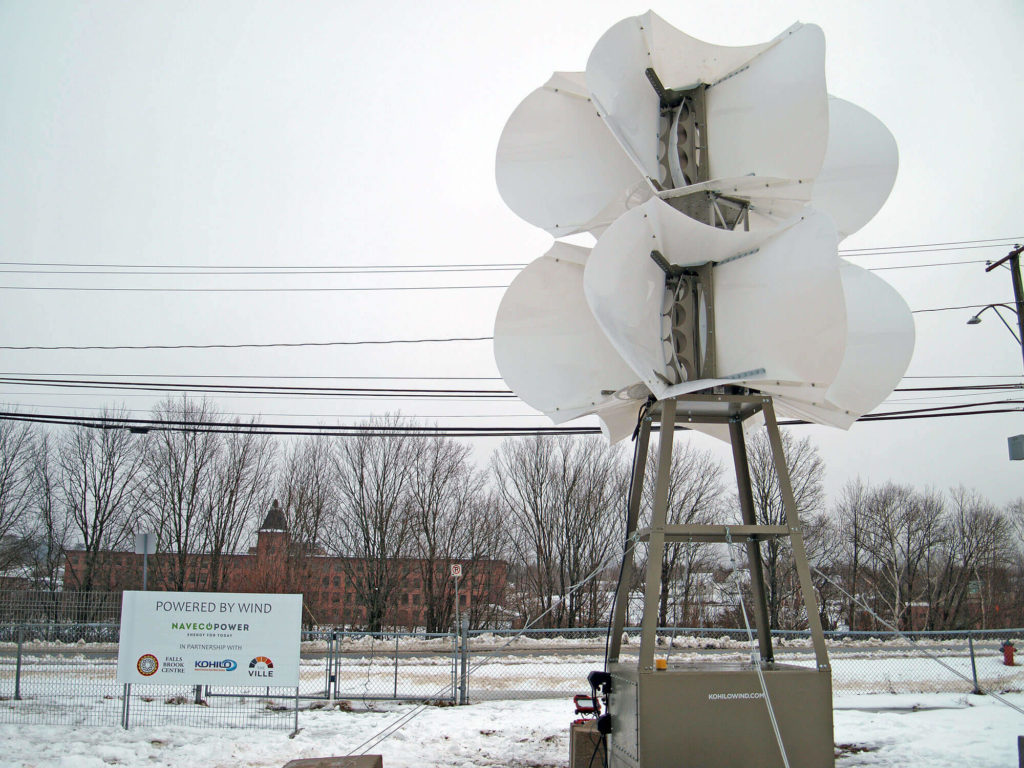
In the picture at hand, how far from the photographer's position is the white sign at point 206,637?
10.8m

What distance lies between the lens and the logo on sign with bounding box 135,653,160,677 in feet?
35.4

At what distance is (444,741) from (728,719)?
628 cm

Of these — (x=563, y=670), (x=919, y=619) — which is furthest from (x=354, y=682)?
(x=919, y=619)

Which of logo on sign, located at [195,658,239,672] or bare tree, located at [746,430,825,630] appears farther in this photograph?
bare tree, located at [746,430,825,630]

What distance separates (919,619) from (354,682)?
1331 inches

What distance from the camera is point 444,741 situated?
978cm

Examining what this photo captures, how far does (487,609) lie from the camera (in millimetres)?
38000

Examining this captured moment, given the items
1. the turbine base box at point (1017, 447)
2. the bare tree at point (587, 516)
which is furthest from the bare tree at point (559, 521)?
the turbine base box at point (1017, 447)

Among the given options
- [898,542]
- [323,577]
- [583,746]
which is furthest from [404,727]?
[898,542]

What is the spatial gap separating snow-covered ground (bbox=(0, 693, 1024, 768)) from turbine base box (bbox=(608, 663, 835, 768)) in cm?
462

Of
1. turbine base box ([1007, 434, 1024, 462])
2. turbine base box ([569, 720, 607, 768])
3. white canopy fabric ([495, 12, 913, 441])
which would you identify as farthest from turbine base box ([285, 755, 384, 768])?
turbine base box ([1007, 434, 1024, 462])

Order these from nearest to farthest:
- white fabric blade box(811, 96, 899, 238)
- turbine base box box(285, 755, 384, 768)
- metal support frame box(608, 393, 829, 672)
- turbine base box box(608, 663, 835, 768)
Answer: turbine base box box(608, 663, 835, 768)
metal support frame box(608, 393, 829, 672)
turbine base box box(285, 755, 384, 768)
white fabric blade box(811, 96, 899, 238)

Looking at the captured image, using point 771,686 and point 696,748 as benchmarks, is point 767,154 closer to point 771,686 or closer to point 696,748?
point 771,686

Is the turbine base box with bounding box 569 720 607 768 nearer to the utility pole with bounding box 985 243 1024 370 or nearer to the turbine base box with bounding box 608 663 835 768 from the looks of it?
the turbine base box with bounding box 608 663 835 768
